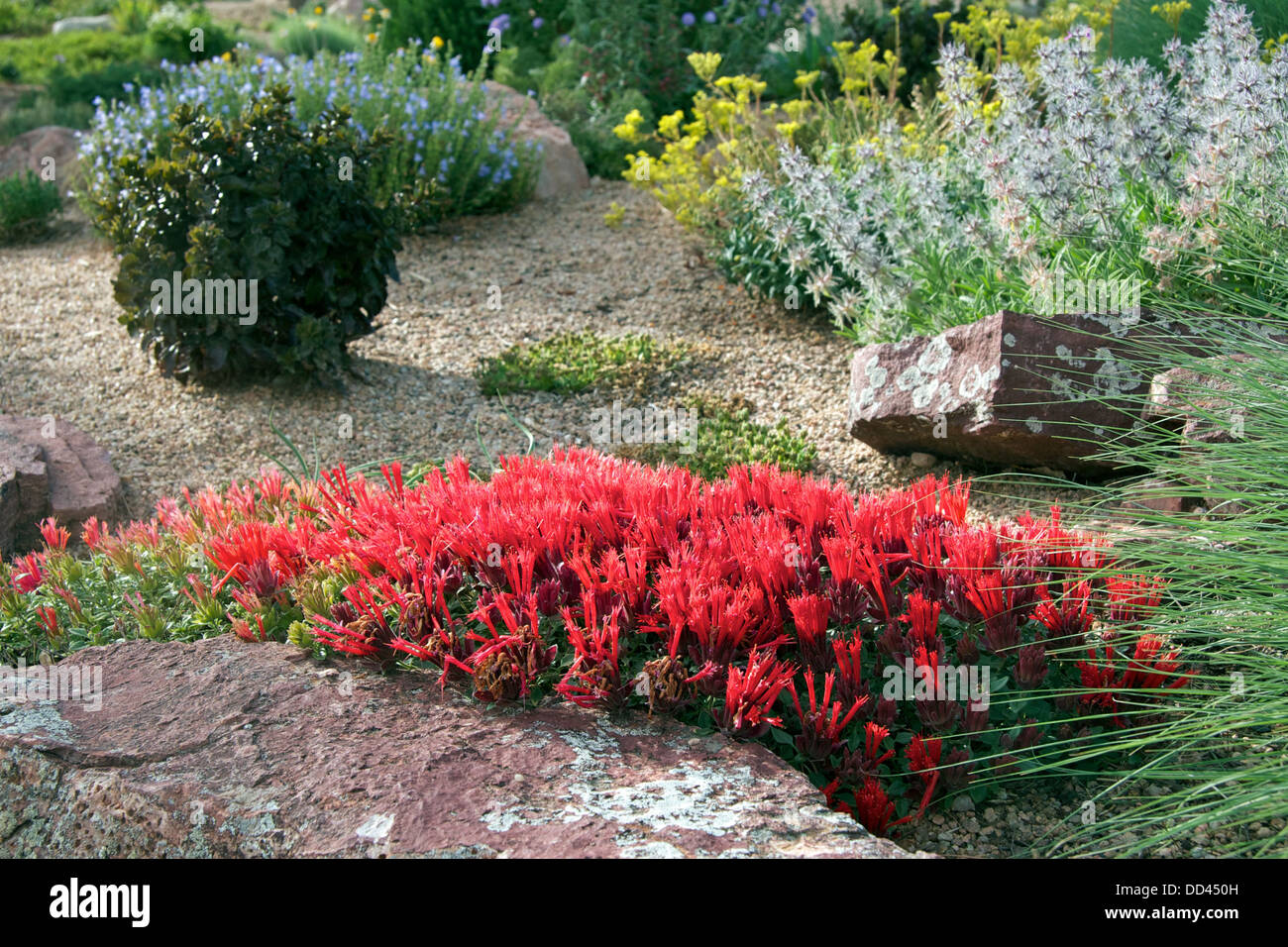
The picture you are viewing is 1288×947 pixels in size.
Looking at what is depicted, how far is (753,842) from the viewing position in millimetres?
2254

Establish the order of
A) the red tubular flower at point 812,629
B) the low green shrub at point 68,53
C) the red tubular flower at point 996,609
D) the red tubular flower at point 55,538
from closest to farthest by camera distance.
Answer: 1. the red tubular flower at point 812,629
2. the red tubular flower at point 996,609
3. the red tubular flower at point 55,538
4. the low green shrub at point 68,53

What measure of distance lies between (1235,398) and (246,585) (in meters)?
2.90

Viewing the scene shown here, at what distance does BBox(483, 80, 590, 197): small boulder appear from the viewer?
9198 mm

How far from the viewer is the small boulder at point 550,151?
362 inches

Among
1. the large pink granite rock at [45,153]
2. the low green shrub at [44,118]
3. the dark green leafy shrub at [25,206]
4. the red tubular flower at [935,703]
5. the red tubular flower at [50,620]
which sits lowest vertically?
the red tubular flower at [50,620]

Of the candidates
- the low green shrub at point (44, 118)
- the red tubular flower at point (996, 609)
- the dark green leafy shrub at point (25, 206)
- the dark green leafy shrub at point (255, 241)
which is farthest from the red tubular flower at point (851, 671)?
the low green shrub at point (44, 118)

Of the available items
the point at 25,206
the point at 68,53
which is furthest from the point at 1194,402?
the point at 68,53

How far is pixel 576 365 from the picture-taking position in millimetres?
6191

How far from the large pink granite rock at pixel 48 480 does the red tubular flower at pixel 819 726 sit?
3.69 meters

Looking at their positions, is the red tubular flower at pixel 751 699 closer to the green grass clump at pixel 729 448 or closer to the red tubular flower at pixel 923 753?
the red tubular flower at pixel 923 753

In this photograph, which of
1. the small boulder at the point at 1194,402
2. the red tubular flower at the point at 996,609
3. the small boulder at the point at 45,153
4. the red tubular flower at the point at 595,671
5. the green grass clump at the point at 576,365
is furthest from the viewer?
the small boulder at the point at 45,153

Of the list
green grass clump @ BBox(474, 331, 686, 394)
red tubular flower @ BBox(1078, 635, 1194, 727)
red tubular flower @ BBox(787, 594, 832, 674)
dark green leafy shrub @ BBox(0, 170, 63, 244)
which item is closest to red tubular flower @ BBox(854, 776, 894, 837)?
red tubular flower @ BBox(787, 594, 832, 674)

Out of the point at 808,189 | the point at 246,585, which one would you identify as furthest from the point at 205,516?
the point at 808,189
